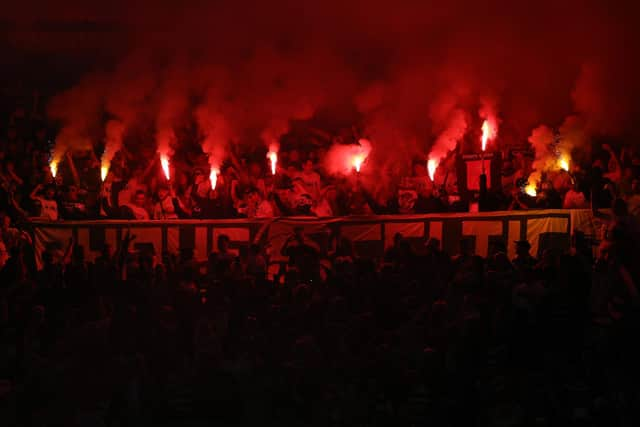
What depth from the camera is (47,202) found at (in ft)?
39.3

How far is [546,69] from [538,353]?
31.1 ft

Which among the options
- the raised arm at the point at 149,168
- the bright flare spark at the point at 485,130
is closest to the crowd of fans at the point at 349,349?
the bright flare spark at the point at 485,130

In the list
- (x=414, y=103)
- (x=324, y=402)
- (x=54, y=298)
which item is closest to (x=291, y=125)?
(x=414, y=103)

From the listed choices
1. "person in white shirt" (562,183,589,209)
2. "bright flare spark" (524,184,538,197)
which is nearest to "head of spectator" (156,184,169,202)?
"bright flare spark" (524,184,538,197)

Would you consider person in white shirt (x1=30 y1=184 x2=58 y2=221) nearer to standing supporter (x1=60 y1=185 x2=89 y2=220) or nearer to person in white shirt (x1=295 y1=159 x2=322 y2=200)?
standing supporter (x1=60 y1=185 x2=89 y2=220)

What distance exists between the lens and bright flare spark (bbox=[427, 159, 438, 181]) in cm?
1271

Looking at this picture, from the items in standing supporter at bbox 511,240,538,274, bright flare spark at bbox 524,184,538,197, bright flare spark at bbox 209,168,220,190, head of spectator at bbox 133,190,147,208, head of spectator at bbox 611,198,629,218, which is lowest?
standing supporter at bbox 511,240,538,274

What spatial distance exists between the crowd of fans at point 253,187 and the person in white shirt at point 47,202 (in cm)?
2

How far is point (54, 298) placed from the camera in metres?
8.01

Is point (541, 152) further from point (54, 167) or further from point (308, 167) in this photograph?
point (54, 167)

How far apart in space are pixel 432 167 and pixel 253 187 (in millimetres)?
3270

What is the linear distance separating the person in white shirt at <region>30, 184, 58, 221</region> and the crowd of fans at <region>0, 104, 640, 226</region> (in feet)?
0.06

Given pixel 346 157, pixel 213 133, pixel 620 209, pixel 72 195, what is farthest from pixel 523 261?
pixel 213 133

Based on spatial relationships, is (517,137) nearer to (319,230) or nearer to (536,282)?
(319,230)
